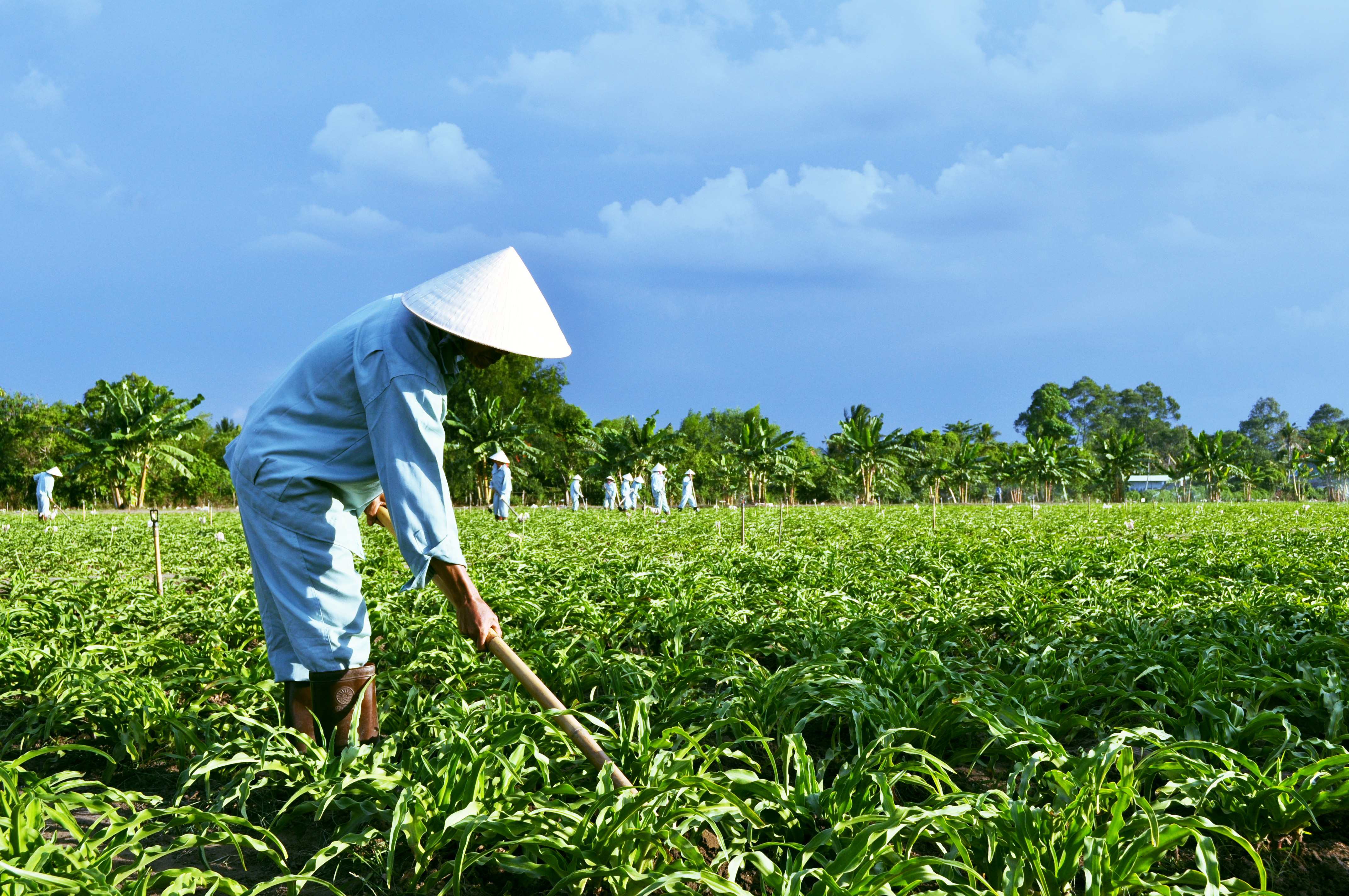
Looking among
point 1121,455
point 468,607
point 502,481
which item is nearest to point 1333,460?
point 1121,455

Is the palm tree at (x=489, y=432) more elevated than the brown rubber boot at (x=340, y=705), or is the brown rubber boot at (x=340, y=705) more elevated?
the palm tree at (x=489, y=432)

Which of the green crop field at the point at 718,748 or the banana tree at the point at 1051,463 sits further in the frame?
the banana tree at the point at 1051,463

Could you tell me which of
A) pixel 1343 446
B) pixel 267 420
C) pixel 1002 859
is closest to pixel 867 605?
pixel 1002 859

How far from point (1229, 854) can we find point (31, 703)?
4.84 metres

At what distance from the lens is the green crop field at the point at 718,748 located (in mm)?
2078

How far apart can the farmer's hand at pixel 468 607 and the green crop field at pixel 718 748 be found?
0.33 metres

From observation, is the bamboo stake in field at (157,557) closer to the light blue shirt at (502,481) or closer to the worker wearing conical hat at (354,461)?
the worker wearing conical hat at (354,461)

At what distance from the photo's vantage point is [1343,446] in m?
49.3

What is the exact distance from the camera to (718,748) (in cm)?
265

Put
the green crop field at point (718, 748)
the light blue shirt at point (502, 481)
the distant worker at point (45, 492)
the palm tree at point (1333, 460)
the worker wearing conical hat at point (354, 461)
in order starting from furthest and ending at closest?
1. the palm tree at point (1333, 460)
2. the distant worker at point (45, 492)
3. the light blue shirt at point (502, 481)
4. the worker wearing conical hat at point (354, 461)
5. the green crop field at point (718, 748)

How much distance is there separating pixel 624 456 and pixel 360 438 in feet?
113

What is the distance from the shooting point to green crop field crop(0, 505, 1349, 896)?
81.8 inches

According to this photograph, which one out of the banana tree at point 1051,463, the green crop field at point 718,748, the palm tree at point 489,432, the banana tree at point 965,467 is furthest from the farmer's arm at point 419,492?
the banana tree at point 1051,463

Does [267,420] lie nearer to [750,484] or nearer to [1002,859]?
[1002,859]
